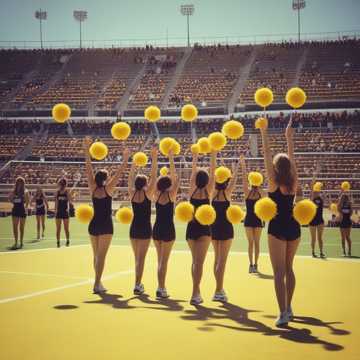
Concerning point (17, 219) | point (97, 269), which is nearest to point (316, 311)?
point (97, 269)

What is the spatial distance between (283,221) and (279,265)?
0.49 metres

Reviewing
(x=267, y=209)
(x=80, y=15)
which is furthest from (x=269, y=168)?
(x=80, y=15)

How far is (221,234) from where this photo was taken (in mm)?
7863

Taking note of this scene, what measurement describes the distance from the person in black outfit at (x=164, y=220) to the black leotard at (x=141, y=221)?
19 cm

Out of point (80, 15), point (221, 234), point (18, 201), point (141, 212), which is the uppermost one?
point (80, 15)

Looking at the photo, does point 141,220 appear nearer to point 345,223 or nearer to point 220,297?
point 220,297

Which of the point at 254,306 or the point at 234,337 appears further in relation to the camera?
the point at 254,306

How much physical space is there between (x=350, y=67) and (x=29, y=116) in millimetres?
24906

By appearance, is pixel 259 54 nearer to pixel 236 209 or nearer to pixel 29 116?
pixel 29 116

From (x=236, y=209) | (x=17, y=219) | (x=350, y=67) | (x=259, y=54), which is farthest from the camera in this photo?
(x=259, y=54)

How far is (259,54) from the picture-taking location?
150 feet

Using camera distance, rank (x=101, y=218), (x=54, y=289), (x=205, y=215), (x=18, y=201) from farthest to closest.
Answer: (x=18, y=201), (x=54, y=289), (x=101, y=218), (x=205, y=215)

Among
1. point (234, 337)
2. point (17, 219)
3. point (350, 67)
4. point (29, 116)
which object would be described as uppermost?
point (350, 67)

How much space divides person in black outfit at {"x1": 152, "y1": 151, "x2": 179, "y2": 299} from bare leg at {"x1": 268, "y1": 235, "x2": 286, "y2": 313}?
2217 millimetres
